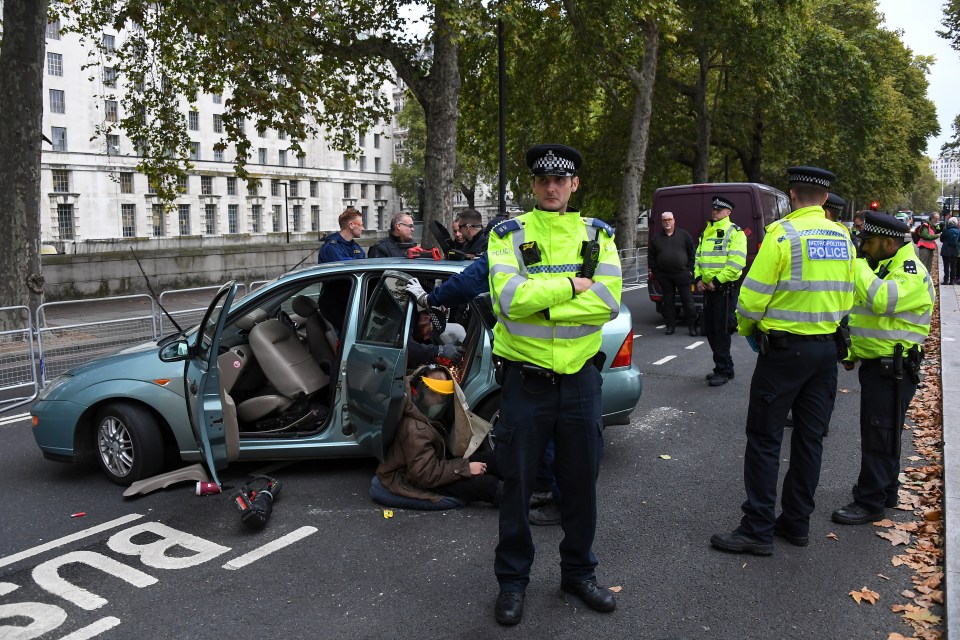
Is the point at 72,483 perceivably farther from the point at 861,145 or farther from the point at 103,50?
the point at 861,145

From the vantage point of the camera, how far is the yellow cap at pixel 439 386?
5152mm

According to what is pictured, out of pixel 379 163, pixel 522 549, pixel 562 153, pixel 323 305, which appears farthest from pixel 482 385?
pixel 379 163

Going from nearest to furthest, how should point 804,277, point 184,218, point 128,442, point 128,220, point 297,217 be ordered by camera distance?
point 804,277, point 128,442, point 128,220, point 184,218, point 297,217

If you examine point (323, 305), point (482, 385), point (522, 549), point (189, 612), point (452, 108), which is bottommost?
point (189, 612)

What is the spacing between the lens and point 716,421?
285 inches

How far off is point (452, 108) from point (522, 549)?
15.6 meters

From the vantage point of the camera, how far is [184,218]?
7119 centimetres

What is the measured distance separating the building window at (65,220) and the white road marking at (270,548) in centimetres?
6448

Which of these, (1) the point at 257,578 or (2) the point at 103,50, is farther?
(2) the point at 103,50

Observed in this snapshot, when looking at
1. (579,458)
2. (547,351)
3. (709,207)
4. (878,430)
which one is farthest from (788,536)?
(709,207)

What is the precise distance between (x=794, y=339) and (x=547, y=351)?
1517mm

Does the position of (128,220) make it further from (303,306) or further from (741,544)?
(741,544)

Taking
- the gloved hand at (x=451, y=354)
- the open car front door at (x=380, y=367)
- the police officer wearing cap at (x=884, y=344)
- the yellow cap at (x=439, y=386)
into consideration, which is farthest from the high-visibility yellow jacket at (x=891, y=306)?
the open car front door at (x=380, y=367)

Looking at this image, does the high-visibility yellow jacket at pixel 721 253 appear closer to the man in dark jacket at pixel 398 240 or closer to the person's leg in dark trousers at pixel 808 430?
the man in dark jacket at pixel 398 240
